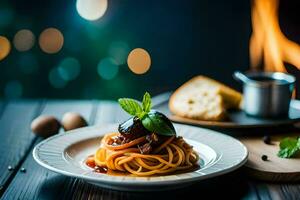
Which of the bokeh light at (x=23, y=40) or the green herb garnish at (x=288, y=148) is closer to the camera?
the green herb garnish at (x=288, y=148)

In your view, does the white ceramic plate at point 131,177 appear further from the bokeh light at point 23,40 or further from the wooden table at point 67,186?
the bokeh light at point 23,40

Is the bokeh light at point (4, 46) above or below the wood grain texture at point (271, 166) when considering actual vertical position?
above

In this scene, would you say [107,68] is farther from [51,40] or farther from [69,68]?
[51,40]

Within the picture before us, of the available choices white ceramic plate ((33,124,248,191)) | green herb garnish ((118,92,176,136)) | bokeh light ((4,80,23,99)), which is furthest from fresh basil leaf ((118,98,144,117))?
bokeh light ((4,80,23,99))

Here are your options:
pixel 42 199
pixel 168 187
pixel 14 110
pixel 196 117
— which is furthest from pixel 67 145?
pixel 14 110

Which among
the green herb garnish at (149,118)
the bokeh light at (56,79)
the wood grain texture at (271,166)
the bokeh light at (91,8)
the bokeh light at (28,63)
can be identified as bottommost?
the bokeh light at (56,79)

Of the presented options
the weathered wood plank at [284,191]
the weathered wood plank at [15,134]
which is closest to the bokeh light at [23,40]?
the weathered wood plank at [15,134]

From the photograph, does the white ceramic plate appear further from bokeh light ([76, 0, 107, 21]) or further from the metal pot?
bokeh light ([76, 0, 107, 21])
